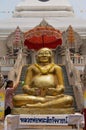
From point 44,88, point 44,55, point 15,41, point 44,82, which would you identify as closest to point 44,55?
point 44,55

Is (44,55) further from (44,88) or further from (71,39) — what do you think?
(71,39)

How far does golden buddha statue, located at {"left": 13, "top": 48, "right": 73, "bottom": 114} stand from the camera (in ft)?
29.5

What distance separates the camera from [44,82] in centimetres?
927

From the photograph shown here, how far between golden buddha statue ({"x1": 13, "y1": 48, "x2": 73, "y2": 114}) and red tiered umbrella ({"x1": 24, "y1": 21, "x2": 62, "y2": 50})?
58.8 ft

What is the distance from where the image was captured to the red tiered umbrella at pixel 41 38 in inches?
1093

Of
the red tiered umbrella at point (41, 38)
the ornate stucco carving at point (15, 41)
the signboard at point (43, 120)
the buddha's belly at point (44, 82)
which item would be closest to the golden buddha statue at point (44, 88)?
the buddha's belly at point (44, 82)

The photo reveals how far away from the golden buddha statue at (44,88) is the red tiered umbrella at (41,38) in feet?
58.8

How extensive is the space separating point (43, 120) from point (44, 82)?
37.6 inches

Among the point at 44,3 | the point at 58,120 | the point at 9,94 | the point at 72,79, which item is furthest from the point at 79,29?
the point at 58,120

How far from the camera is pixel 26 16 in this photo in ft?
126

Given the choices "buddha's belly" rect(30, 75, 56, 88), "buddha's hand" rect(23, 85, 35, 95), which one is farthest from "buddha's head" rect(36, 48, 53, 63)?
"buddha's hand" rect(23, 85, 35, 95)

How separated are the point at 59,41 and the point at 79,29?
5.67m

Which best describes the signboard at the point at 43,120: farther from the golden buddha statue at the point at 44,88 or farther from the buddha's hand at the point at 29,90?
the buddha's hand at the point at 29,90

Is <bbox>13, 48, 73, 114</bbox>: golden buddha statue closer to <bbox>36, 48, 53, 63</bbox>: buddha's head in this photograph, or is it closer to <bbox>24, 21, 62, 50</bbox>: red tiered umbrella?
<bbox>36, 48, 53, 63</bbox>: buddha's head
